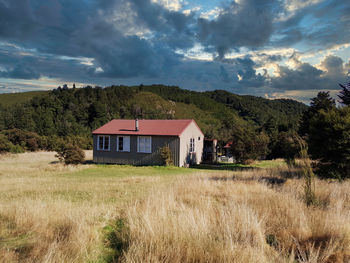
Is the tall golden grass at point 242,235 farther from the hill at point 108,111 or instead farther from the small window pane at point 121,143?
the hill at point 108,111

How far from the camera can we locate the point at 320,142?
10688 millimetres

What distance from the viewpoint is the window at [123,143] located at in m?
23.1

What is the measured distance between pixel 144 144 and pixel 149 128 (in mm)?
1706

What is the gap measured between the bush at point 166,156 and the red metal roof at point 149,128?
129 centimetres

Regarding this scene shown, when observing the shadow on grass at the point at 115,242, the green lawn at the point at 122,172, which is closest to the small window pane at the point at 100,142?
the green lawn at the point at 122,172

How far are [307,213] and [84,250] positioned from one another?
4092 mm

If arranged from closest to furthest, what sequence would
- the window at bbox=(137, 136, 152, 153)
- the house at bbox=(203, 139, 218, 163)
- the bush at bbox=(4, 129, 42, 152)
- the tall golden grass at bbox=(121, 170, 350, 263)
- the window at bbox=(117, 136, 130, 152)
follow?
the tall golden grass at bbox=(121, 170, 350, 263)
the window at bbox=(137, 136, 152, 153)
the window at bbox=(117, 136, 130, 152)
the house at bbox=(203, 139, 218, 163)
the bush at bbox=(4, 129, 42, 152)

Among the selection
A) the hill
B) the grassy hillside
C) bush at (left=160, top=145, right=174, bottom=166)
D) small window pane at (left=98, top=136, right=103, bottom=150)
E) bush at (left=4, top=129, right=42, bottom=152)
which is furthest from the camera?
the grassy hillside

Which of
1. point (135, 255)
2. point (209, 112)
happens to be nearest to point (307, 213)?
point (135, 255)

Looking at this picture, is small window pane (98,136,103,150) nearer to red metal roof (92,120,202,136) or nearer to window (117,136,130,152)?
red metal roof (92,120,202,136)

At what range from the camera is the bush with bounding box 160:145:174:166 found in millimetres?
21156

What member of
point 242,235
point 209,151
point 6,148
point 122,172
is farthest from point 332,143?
point 6,148

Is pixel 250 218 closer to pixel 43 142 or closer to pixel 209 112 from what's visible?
pixel 43 142

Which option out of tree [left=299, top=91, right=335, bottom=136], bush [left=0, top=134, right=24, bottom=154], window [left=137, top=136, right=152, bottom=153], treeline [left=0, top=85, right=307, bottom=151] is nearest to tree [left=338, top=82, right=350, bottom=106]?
tree [left=299, top=91, right=335, bottom=136]
